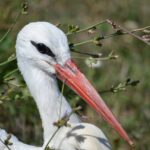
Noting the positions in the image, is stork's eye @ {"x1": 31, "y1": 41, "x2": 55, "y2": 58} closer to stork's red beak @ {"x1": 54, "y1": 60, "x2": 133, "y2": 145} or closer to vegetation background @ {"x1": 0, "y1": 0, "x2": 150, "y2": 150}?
stork's red beak @ {"x1": 54, "y1": 60, "x2": 133, "y2": 145}

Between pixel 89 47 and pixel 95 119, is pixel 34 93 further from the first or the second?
pixel 89 47

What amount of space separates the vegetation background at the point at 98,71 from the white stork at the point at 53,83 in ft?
0.66

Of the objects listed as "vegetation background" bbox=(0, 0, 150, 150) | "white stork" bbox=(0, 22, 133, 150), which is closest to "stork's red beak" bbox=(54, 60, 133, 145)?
"white stork" bbox=(0, 22, 133, 150)

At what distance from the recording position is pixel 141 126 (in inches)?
261

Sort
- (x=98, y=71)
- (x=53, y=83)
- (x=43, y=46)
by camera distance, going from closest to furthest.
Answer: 1. (x=43, y=46)
2. (x=53, y=83)
3. (x=98, y=71)

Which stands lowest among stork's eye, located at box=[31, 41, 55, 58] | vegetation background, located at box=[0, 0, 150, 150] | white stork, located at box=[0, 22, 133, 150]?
vegetation background, located at box=[0, 0, 150, 150]

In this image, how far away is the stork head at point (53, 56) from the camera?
474cm

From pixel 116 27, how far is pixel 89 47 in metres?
3.52

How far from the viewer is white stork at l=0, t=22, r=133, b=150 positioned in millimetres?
4762

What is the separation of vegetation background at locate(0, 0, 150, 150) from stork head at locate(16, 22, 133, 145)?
0.27 meters

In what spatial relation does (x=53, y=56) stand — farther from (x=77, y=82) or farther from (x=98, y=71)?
(x=98, y=71)

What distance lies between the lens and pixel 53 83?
16.4 ft

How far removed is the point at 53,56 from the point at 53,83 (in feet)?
0.82

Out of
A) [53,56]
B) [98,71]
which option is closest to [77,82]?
[53,56]
